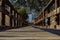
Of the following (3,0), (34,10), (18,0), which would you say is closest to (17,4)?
(18,0)

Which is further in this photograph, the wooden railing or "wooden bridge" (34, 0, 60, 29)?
the wooden railing

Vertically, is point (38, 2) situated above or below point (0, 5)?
above

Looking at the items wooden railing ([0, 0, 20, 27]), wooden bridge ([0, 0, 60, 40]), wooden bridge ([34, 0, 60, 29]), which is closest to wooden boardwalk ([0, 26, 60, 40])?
wooden bridge ([0, 0, 60, 40])

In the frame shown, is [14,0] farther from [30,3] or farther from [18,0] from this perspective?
[30,3]

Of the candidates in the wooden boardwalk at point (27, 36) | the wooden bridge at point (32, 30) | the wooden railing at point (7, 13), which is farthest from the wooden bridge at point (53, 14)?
the wooden boardwalk at point (27, 36)

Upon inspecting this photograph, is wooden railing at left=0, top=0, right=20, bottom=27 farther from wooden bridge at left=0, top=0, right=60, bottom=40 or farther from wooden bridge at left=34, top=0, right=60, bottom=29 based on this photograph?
wooden bridge at left=34, top=0, right=60, bottom=29

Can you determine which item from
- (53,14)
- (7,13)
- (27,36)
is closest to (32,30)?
(53,14)

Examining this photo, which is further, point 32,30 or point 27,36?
point 32,30

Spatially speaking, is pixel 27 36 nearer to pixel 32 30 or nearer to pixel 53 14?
pixel 32 30

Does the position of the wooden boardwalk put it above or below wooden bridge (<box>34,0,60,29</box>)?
below

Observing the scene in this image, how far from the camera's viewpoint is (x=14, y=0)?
25250mm

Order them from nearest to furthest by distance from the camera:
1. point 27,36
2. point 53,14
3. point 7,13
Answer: point 27,36 < point 53,14 < point 7,13

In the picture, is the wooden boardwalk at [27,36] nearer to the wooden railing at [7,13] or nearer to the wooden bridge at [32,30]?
the wooden bridge at [32,30]

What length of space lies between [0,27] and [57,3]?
1580 millimetres
